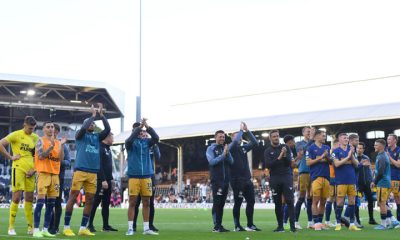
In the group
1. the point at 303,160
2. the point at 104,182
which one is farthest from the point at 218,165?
the point at 104,182

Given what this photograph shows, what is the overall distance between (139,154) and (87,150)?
3.38 feet

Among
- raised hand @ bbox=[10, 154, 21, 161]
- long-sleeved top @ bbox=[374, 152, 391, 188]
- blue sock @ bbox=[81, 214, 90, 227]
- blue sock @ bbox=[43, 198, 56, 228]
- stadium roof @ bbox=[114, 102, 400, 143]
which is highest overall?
stadium roof @ bbox=[114, 102, 400, 143]

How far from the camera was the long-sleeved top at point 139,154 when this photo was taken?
13.3 metres

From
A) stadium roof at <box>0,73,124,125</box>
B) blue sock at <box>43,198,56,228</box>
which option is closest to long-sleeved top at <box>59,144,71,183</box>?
blue sock at <box>43,198,56,228</box>

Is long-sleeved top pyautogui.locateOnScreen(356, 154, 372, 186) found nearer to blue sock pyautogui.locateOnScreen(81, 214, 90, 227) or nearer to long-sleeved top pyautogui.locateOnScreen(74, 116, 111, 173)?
long-sleeved top pyautogui.locateOnScreen(74, 116, 111, 173)

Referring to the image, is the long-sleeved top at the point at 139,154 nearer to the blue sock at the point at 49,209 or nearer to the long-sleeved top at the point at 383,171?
the blue sock at the point at 49,209

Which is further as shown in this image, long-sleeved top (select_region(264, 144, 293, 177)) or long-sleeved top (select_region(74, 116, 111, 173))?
long-sleeved top (select_region(264, 144, 293, 177))

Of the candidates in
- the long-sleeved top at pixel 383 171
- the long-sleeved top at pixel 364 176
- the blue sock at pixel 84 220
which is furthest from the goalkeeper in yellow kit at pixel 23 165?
the long-sleeved top at pixel 364 176

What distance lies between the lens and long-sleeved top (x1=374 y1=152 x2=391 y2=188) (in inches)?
585

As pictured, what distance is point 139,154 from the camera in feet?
44.1

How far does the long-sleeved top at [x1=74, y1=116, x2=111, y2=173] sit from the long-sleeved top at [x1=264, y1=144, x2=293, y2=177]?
3.31 m

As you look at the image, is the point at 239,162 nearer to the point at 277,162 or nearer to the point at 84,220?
the point at 277,162

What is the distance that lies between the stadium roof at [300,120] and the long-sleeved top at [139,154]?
23.0m

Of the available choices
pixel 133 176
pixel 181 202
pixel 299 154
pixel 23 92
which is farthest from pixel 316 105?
pixel 133 176
